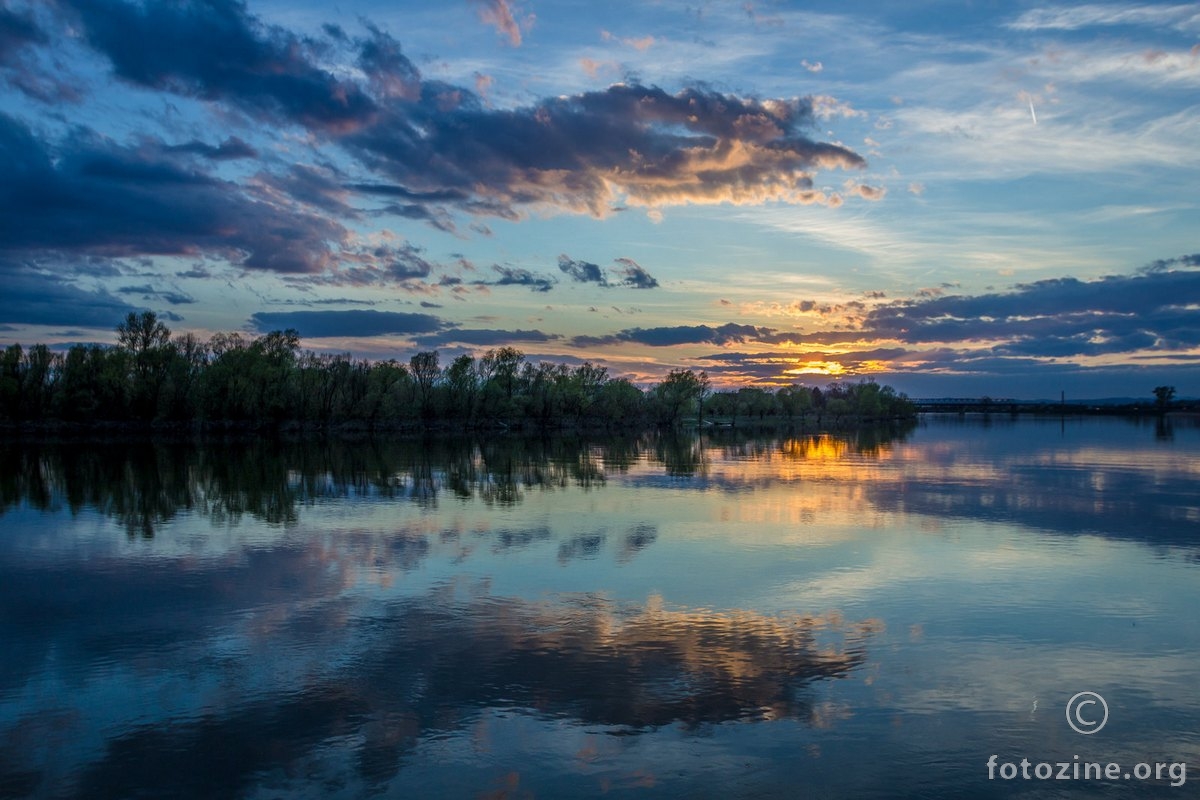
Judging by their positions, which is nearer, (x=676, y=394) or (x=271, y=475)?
(x=271, y=475)

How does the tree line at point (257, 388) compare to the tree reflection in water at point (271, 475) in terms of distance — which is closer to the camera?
the tree reflection in water at point (271, 475)

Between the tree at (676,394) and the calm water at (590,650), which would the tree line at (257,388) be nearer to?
the tree at (676,394)

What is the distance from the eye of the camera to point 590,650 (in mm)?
13258

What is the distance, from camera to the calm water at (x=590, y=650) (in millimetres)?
9391

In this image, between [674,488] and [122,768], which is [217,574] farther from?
[674,488]

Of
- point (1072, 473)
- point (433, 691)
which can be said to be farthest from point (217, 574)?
point (1072, 473)

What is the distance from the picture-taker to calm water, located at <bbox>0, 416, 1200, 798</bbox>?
9.39m

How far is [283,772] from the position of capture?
916 cm

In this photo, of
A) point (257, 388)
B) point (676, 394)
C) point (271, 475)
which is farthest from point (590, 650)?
point (676, 394)

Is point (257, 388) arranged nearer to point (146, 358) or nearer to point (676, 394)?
point (146, 358)

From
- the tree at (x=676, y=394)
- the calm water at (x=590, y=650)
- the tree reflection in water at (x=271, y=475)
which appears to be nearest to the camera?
the calm water at (x=590, y=650)

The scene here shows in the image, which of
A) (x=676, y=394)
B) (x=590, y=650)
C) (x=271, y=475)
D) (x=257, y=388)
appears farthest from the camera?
(x=676, y=394)

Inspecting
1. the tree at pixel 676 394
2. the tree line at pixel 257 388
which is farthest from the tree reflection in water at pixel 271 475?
the tree at pixel 676 394

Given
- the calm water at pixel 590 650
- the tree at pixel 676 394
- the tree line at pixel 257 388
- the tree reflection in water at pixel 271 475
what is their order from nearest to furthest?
the calm water at pixel 590 650 < the tree reflection in water at pixel 271 475 < the tree line at pixel 257 388 < the tree at pixel 676 394
